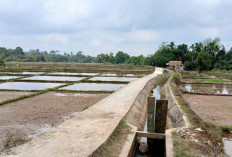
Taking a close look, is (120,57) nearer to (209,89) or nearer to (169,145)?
(209,89)

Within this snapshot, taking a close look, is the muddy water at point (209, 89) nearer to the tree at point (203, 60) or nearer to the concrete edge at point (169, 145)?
the concrete edge at point (169, 145)

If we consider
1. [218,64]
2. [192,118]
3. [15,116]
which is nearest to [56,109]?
[15,116]

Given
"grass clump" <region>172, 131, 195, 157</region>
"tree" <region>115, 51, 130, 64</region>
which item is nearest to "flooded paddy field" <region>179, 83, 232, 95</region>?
"grass clump" <region>172, 131, 195, 157</region>

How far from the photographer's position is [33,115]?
8.34 meters

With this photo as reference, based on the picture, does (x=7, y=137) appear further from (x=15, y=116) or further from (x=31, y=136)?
(x=15, y=116)

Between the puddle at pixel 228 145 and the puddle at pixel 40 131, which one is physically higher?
the puddle at pixel 40 131

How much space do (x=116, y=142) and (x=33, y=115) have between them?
4.82m

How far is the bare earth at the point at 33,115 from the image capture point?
20.9 ft

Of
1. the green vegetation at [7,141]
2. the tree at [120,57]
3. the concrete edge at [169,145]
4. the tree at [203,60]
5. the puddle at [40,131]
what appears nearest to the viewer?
the concrete edge at [169,145]

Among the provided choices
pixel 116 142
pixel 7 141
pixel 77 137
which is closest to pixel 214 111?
pixel 116 142

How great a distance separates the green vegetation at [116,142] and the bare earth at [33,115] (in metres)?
2.56

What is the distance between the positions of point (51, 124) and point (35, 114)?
1.73 meters

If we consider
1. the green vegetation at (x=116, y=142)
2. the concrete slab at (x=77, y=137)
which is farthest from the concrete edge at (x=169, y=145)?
the concrete slab at (x=77, y=137)

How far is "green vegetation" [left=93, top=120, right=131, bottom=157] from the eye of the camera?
441 centimetres
